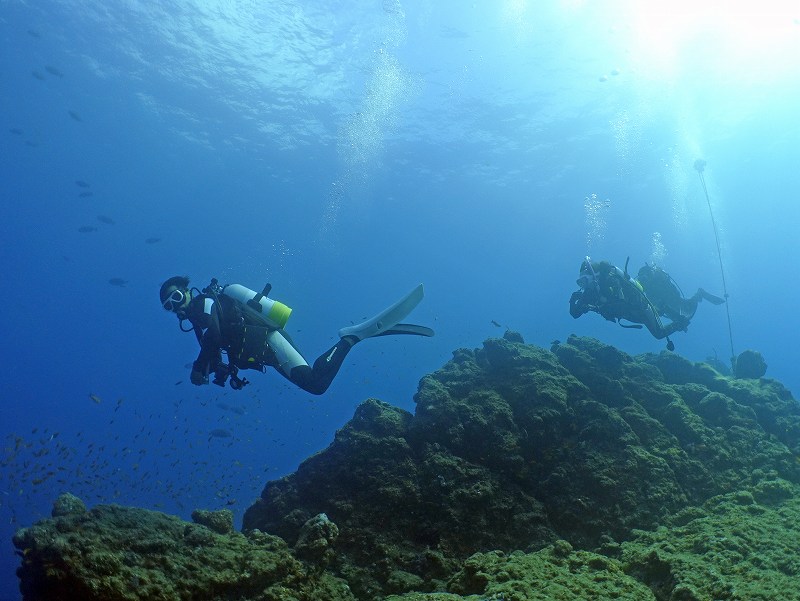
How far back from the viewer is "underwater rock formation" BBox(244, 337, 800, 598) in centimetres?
623

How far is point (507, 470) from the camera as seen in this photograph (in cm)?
712

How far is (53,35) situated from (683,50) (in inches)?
1550

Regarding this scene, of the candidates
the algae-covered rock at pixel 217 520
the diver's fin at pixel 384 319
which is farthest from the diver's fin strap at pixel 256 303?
the algae-covered rock at pixel 217 520

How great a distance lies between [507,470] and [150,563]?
15.7 feet

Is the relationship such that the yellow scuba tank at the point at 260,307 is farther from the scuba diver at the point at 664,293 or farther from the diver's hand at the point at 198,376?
the scuba diver at the point at 664,293

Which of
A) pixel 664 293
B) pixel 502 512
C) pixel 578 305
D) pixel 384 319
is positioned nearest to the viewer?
pixel 502 512

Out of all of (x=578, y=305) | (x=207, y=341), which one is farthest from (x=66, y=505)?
(x=578, y=305)

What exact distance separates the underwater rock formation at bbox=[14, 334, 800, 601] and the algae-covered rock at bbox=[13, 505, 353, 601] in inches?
0.7

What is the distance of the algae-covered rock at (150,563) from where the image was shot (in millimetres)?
4168

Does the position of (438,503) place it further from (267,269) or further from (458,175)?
(267,269)

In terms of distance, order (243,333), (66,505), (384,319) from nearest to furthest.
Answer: (66,505) < (243,333) < (384,319)

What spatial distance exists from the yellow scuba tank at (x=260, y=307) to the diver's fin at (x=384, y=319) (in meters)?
1.10

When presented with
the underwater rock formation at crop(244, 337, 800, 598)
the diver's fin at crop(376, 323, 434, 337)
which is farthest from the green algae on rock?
the diver's fin at crop(376, 323, 434, 337)

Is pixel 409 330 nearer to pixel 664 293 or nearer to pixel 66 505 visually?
pixel 66 505
